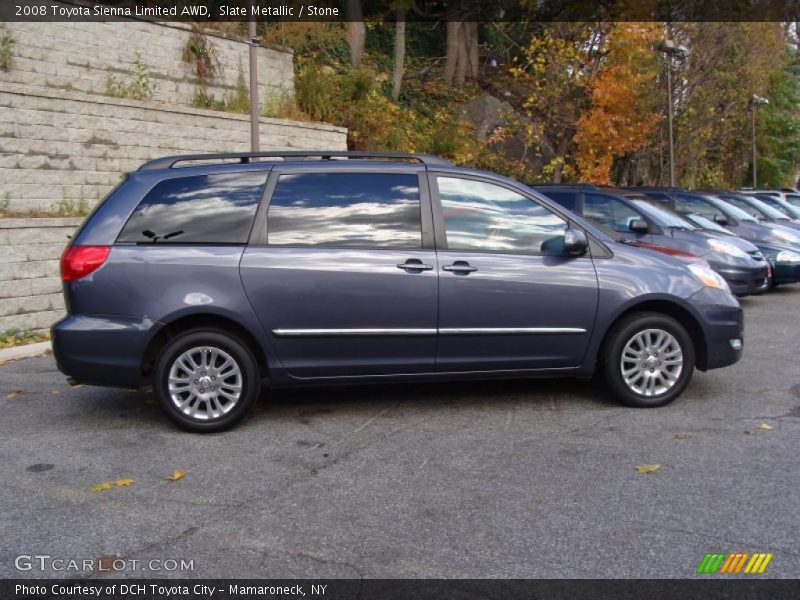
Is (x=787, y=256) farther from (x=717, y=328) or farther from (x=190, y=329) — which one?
(x=190, y=329)

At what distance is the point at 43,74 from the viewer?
1138cm

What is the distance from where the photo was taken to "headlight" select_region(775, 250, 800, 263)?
42.3 ft

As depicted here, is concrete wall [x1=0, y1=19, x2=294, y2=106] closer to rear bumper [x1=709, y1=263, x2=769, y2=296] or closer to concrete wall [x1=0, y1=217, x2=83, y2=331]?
concrete wall [x1=0, y1=217, x2=83, y2=331]

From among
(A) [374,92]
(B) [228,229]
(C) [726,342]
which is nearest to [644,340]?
(C) [726,342]

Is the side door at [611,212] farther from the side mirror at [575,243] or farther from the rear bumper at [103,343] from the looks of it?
the rear bumper at [103,343]

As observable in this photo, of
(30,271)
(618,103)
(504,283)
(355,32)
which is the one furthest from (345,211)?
(618,103)

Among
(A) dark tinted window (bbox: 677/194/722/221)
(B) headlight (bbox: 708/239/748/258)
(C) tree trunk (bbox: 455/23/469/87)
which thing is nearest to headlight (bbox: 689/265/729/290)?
(B) headlight (bbox: 708/239/748/258)

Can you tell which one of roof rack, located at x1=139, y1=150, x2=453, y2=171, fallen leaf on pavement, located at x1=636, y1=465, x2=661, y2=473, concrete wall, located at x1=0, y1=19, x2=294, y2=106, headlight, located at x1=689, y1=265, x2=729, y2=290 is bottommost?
fallen leaf on pavement, located at x1=636, y1=465, x2=661, y2=473

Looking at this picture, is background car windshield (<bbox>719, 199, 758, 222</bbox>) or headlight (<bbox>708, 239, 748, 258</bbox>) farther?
background car windshield (<bbox>719, 199, 758, 222</bbox>)

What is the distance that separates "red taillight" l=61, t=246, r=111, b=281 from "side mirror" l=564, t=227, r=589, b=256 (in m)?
3.20

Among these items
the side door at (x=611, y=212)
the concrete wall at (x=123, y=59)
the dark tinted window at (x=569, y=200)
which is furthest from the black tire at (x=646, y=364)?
the concrete wall at (x=123, y=59)

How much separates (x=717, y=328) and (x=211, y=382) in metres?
3.76

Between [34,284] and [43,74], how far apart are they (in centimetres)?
392

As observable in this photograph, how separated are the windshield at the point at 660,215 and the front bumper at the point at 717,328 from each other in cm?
489
